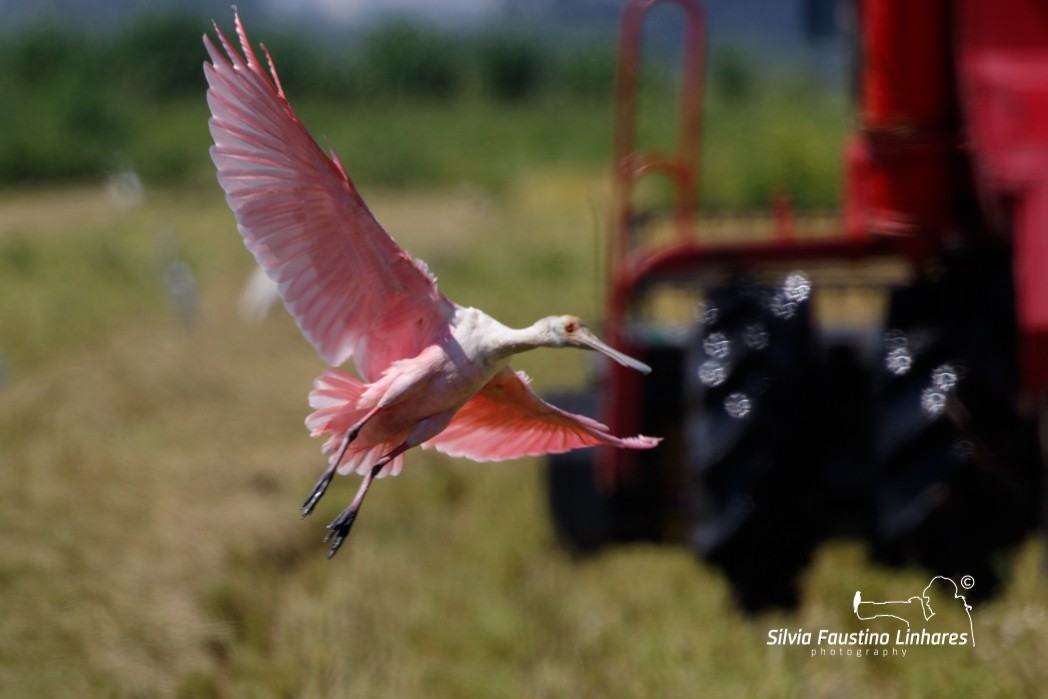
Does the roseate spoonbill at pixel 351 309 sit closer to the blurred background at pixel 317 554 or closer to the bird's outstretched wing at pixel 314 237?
the bird's outstretched wing at pixel 314 237

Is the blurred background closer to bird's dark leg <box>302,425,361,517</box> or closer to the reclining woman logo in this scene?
the reclining woman logo

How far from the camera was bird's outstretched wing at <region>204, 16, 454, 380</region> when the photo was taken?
334cm

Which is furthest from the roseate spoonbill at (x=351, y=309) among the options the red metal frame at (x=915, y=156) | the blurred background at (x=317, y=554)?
the red metal frame at (x=915, y=156)

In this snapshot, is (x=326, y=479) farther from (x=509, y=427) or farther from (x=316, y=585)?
(x=316, y=585)

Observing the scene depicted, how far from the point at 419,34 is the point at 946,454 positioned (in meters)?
43.6

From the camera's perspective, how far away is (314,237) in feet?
11.6

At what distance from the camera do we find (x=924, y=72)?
4.98 m

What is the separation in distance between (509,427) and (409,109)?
36356 millimetres

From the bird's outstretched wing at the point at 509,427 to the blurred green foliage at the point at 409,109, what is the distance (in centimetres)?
1324

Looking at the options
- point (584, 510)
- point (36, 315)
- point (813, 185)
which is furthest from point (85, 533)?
point (813, 185)

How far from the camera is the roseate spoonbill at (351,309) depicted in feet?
10.8

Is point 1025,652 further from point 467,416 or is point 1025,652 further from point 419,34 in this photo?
point 419,34

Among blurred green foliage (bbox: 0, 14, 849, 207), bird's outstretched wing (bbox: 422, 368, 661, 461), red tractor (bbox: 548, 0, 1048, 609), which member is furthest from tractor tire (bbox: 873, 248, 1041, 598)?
blurred green foliage (bbox: 0, 14, 849, 207)

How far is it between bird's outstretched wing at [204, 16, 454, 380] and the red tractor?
6.35ft
